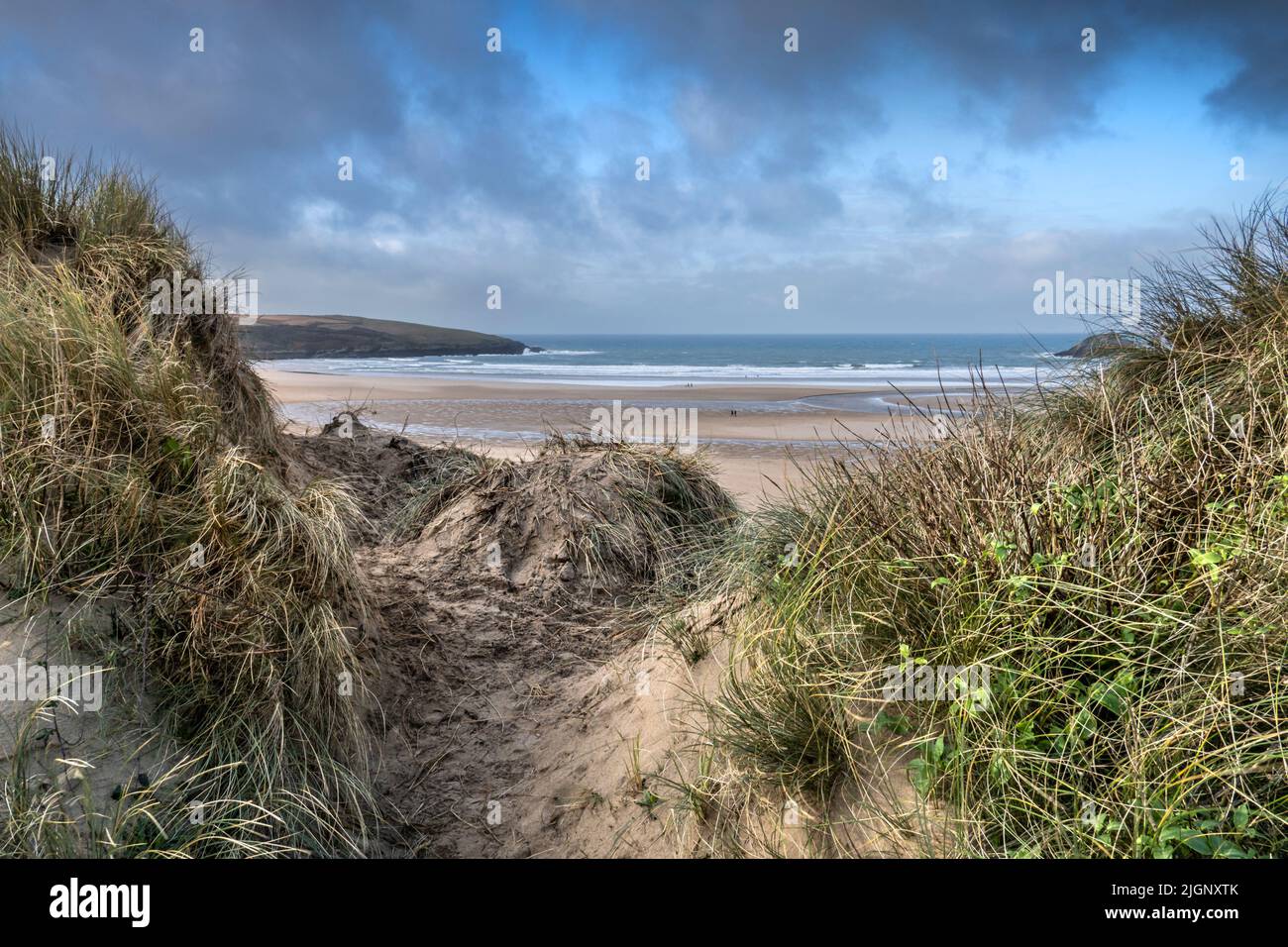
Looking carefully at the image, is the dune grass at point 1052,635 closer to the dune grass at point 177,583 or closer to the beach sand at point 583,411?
the dune grass at point 177,583

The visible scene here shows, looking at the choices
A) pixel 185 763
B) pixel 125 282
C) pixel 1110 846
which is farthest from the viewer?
pixel 125 282

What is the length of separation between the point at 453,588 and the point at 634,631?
1.57m

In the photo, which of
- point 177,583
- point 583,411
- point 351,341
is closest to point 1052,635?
point 177,583

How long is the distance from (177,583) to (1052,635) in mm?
3890

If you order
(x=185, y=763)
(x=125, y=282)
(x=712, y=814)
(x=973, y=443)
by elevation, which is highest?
(x=125, y=282)

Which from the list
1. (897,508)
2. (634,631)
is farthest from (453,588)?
(897,508)

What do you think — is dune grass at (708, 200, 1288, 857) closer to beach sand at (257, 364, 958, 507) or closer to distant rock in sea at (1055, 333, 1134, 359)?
distant rock in sea at (1055, 333, 1134, 359)

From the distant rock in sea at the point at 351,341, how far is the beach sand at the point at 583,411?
762 inches

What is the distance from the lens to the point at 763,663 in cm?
366

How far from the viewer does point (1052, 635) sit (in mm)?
2994

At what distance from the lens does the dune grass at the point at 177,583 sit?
127 inches

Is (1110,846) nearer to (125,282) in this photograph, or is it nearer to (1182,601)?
(1182,601)

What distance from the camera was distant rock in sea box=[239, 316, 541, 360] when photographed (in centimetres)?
5062

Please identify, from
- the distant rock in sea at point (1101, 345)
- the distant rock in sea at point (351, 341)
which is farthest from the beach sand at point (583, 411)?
the distant rock in sea at point (351, 341)
